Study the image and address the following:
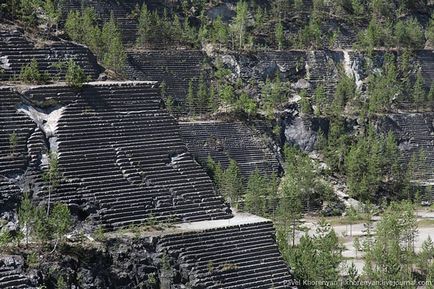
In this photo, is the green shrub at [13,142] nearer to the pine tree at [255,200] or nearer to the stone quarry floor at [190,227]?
the stone quarry floor at [190,227]

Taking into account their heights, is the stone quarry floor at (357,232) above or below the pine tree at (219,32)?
below

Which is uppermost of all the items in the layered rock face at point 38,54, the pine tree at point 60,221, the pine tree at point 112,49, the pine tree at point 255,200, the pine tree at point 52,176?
the layered rock face at point 38,54

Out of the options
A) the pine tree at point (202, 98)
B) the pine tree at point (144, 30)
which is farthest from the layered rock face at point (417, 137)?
the pine tree at point (144, 30)

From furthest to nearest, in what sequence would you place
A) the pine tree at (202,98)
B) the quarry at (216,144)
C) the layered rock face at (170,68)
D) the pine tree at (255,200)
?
the layered rock face at (170,68) < the pine tree at (202,98) < the pine tree at (255,200) < the quarry at (216,144)

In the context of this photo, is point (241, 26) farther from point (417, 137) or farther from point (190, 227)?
point (190, 227)

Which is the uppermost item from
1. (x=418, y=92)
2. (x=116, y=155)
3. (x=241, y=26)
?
(x=241, y=26)

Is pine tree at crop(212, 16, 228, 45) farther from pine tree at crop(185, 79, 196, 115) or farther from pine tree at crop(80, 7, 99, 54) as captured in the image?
pine tree at crop(80, 7, 99, 54)

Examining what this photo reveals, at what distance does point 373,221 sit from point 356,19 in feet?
69.0

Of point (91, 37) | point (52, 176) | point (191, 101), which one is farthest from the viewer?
point (191, 101)

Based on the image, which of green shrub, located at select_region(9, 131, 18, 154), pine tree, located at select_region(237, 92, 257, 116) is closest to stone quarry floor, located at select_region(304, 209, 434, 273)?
pine tree, located at select_region(237, 92, 257, 116)

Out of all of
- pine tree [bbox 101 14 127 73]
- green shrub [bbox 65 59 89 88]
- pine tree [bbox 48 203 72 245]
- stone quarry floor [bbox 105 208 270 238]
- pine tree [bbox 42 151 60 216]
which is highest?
green shrub [bbox 65 59 89 88]

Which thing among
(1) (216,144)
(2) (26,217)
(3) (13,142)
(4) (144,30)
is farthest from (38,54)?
(4) (144,30)

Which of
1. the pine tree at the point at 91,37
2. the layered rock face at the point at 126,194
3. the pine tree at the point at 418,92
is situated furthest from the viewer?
the pine tree at the point at 418,92

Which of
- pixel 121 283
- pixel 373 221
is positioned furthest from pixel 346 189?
pixel 121 283
